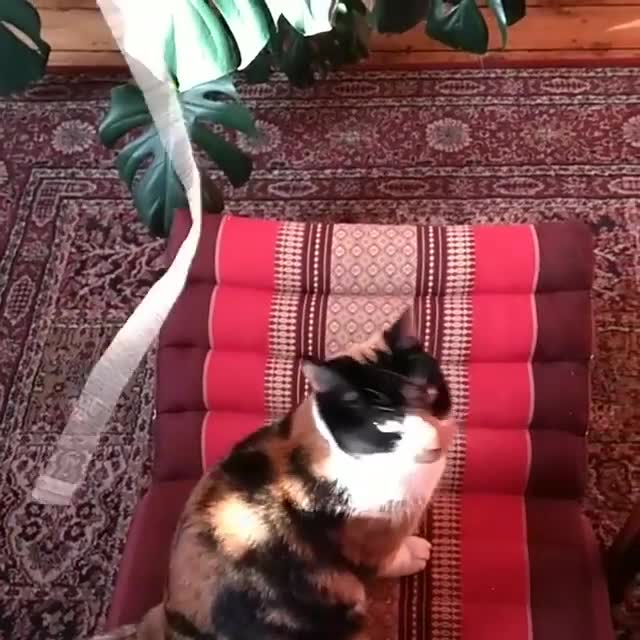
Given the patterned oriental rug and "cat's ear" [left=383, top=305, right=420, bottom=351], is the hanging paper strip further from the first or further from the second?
"cat's ear" [left=383, top=305, right=420, bottom=351]

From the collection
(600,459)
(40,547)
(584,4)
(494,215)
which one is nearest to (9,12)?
(40,547)

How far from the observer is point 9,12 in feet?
4.44

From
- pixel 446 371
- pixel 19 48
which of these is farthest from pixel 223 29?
pixel 446 371

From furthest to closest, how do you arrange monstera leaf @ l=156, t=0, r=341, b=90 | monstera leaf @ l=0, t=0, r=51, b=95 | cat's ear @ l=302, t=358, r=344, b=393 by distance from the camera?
monstera leaf @ l=0, t=0, r=51, b=95 < monstera leaf @ l=156, t=0, r=341, b=90 < cat's ear @ l=302, t=358, r=344, b=393

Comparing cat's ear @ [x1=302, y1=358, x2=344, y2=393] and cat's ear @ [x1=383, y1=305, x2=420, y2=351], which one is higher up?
cat's ear @ [x1=383, y1=305, x2=420, y2=351]

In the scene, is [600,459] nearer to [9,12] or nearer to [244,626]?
[244,626]

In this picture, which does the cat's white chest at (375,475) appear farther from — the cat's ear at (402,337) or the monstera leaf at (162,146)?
the monstera leaf at (162,146)

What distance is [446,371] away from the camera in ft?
4.80

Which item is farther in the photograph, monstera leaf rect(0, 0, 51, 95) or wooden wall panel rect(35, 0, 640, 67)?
wooden wall panel rect(35, 0, 640, 67)

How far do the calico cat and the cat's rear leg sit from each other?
56mm

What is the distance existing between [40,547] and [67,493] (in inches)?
8.1

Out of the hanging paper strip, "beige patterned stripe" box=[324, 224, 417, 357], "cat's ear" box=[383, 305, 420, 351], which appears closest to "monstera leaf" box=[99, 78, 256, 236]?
the hanging paper strip

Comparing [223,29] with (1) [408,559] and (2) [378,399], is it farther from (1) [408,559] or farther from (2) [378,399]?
(1) [408,559]

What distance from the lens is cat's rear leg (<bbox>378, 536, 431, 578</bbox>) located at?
4.22 feet
